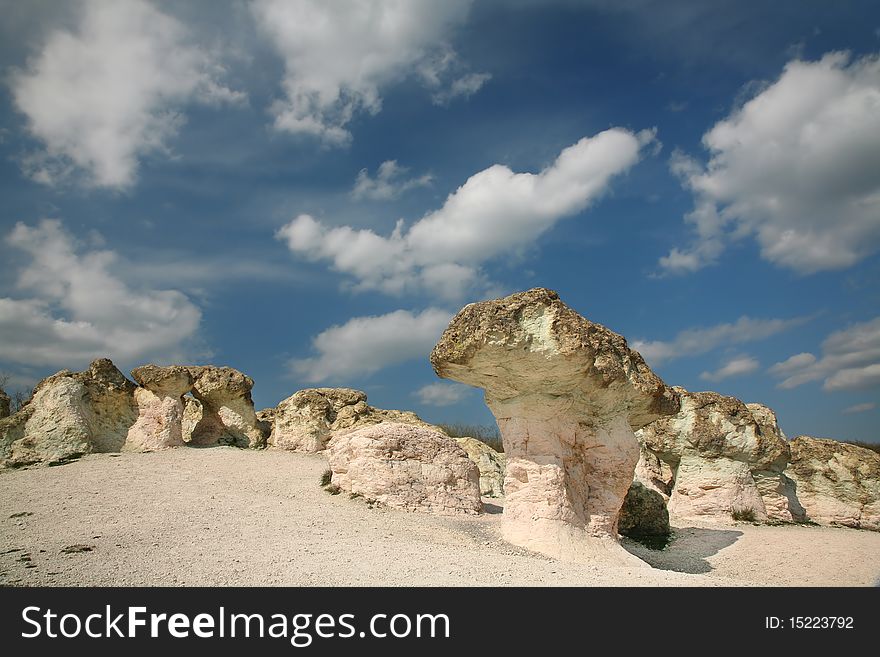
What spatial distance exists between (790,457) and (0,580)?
1933 centimetres

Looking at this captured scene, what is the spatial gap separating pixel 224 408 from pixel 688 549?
53.8 ft

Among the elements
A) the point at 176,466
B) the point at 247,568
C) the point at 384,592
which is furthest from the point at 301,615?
the point at 176,466

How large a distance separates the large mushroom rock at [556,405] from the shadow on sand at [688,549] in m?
1.59

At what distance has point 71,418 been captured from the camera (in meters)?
15.8

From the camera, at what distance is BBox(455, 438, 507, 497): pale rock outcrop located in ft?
57.7

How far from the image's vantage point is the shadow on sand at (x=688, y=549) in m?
10.2

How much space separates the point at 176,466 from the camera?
14.5 metres

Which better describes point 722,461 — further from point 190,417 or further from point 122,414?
point 190,417

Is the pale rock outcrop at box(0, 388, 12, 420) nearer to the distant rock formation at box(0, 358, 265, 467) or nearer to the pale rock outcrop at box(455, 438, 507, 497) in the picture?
the distant rock formation at box(0, 358, 265, 467)

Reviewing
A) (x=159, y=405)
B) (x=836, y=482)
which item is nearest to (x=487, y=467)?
(x=836, y=482)

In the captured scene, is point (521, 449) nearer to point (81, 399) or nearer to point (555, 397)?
Result: point (555, 397)

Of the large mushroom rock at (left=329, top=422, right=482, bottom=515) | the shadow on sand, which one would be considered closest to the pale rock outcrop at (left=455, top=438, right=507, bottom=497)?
the large mushroom rock at (left=329, top=422, right=482, bottom=515)

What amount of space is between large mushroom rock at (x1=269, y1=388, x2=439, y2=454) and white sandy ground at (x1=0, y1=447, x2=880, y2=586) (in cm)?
505

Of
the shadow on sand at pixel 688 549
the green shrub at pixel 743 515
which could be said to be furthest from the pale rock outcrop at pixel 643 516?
the green shrub at pixel 743 515
